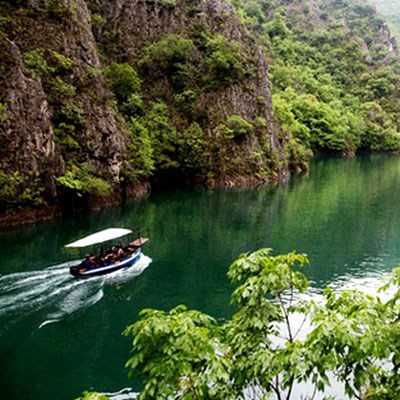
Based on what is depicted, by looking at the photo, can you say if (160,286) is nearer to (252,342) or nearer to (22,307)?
(22,307)

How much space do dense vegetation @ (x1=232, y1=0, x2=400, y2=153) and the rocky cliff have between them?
95.0 ft

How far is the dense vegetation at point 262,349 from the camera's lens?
6.96m

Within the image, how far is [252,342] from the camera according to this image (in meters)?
8.16

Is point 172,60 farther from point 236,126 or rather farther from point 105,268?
point 105,268

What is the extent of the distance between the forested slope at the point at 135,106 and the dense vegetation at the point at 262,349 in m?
33.5

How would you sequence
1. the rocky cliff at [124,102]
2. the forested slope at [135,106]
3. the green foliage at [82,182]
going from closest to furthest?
the rocky cliff at [124,102], the forested slope at [135,106], the green foliage at [82,182]

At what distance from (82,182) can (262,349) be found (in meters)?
40.0

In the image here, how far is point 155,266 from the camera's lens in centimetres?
3169

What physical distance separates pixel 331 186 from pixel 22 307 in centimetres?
5750

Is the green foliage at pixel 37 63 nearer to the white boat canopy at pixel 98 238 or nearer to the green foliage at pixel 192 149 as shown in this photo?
the white boat canopy at pixel 98 238

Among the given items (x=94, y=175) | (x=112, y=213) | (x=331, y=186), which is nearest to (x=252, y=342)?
(x=112, y=213)

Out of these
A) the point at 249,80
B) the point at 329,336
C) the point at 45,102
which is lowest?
the point at 329,336

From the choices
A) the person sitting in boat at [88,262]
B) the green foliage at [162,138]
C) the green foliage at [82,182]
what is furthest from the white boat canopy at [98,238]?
the green foliage at [162,138]

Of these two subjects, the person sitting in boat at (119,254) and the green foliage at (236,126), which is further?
the green foliage at (236,126)
